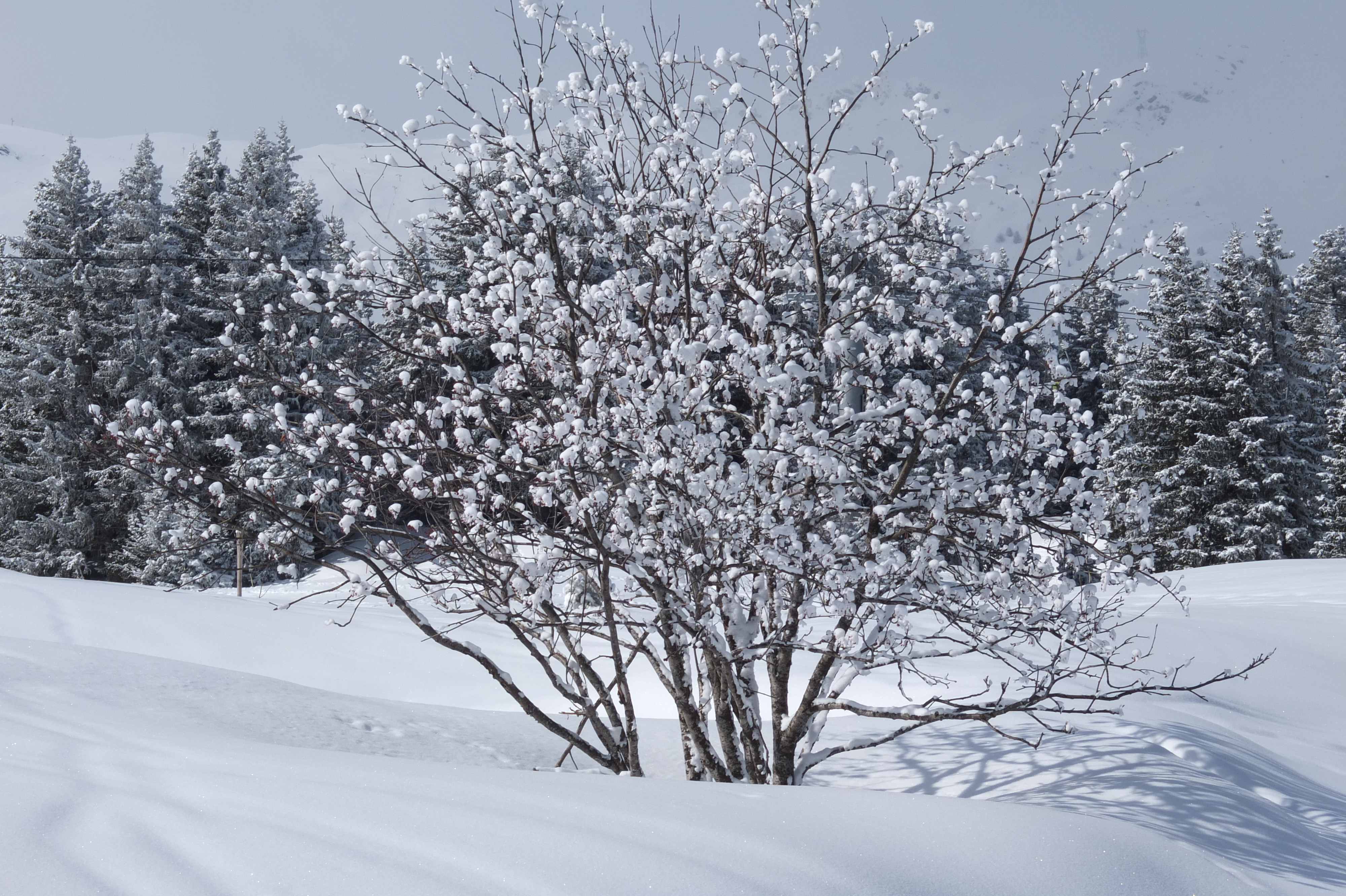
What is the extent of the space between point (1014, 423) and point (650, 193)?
273 centimetres

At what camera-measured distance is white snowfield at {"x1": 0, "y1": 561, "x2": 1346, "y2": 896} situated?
2367mm

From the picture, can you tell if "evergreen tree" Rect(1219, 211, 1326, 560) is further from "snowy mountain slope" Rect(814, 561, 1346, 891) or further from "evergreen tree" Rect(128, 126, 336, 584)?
"evergreen tree" Rect(128, 126, 336, 584)

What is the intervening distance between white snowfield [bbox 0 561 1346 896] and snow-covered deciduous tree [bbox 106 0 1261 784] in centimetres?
91

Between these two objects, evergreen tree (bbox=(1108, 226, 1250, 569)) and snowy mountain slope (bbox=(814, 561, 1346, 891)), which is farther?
evergreen tree (bbox=(1108, 226, 1250, 569))

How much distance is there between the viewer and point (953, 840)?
10.1 feet

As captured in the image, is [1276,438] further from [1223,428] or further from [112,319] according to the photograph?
[112,319]

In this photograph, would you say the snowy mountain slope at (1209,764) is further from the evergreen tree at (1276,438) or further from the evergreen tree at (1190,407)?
the evergreen tree at (1276,438)

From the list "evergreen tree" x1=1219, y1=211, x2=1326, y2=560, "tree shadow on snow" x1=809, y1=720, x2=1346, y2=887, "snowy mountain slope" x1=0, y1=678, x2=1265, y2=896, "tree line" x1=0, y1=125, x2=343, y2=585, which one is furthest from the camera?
"tree line" x1=0, y1=125, x2=343, y2=585

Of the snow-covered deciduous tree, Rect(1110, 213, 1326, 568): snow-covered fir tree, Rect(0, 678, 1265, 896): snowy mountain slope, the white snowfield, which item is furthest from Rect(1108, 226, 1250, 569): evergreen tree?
Rect(0, 678, 1265, 896): snowy mountain slope

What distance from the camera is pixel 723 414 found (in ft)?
18.6

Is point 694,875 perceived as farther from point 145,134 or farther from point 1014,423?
point 145,134

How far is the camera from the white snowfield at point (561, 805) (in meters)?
2.37

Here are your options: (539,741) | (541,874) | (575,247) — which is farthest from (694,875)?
(539,741)

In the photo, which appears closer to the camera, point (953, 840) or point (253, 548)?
point (953, 840)
